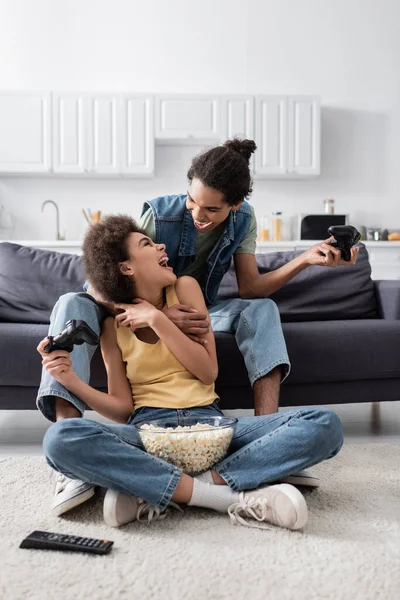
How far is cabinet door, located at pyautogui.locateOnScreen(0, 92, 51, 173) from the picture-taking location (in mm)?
5027

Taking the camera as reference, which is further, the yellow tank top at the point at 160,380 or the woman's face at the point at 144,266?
the woman's face at the point at 144,266

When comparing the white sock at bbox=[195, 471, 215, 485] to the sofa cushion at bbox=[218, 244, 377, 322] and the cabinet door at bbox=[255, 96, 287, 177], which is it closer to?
the sofa cushion at bbox=[218, 244, 377, 322]

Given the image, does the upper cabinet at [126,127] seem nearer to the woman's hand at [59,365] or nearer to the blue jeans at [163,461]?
the woman's hand at [59,365]

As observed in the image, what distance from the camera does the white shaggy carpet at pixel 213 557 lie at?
1099mm

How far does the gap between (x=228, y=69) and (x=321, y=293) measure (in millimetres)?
3542

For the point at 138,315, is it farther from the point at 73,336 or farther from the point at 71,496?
the point at 71,496

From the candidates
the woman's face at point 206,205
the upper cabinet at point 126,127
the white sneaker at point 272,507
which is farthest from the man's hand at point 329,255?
the upper cabinet at point 126,127

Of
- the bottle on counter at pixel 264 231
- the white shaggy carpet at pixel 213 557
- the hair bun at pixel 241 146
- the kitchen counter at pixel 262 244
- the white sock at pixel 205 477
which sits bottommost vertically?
the white shaggy carpet at pixel 213 557

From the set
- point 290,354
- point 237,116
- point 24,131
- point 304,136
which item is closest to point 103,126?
point 24,131

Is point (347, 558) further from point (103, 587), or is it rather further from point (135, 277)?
point (135, 277)

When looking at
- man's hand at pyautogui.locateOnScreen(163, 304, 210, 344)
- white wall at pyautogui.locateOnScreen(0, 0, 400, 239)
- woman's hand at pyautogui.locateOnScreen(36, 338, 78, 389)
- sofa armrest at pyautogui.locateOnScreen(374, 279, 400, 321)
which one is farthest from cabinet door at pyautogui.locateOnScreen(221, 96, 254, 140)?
woman's hand at pyautogui.locateOnScreen(36, 338, 78, 389)

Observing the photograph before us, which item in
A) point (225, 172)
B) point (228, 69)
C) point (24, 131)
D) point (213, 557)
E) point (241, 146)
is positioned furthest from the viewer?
point (228, 69)

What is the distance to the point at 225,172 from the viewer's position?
1.84 metres

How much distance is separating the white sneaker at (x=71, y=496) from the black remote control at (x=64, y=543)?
15 cm
